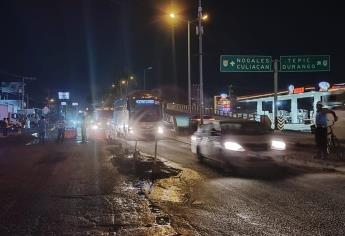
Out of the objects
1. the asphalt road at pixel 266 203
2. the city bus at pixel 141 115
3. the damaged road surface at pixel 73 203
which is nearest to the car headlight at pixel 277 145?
the asphalt road at pixel 266 203

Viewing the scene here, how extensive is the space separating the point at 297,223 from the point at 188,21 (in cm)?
3199

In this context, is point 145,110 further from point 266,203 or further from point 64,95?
point 64,95

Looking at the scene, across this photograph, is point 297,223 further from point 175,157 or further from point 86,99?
point 86,99

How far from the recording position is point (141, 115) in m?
38.1

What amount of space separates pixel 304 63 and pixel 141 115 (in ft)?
47.2

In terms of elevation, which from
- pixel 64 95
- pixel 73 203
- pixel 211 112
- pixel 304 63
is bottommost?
pixel 73 203

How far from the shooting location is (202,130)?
1909cm

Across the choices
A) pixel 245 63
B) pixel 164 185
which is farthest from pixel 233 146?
pixel 245 63

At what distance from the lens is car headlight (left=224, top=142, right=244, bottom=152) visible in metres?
Answer: 15.5

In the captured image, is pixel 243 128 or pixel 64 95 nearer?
pixel 243 128

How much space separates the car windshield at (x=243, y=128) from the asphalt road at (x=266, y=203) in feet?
5.22

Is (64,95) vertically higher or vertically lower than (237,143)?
higher

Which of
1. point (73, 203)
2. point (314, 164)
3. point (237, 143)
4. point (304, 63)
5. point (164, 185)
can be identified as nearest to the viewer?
point (73, 203)

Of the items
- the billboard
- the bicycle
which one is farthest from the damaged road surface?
the billboard
